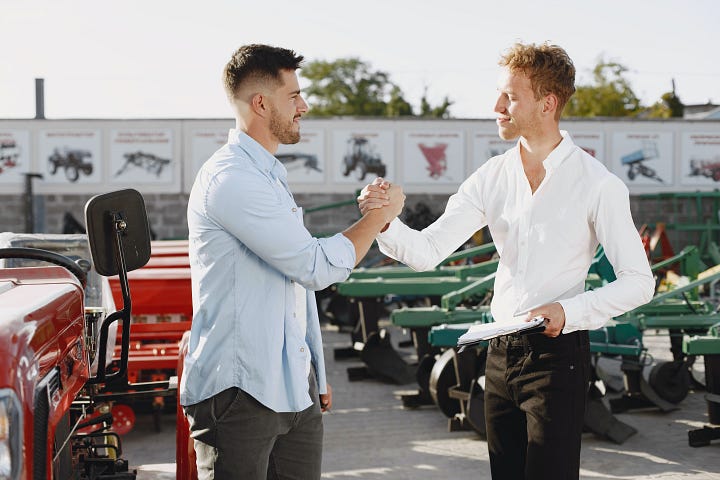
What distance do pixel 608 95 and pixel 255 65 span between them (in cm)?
3864

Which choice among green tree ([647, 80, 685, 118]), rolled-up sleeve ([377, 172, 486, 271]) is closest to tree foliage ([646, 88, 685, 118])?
green tree ([647, 80, 685, 118])

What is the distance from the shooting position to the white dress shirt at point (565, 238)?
108 inches

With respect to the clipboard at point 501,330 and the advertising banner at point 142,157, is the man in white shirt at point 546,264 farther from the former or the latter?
the advertising banner at point 142,157

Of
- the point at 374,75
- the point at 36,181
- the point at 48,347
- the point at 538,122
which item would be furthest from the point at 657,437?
the point at 374,75

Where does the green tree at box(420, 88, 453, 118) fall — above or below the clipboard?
above

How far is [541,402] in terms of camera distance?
2.79 meters

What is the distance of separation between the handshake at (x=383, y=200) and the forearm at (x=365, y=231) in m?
0.01

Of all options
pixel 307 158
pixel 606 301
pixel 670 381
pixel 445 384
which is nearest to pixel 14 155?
pixel 307 158

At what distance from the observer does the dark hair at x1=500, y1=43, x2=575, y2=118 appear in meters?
2.88

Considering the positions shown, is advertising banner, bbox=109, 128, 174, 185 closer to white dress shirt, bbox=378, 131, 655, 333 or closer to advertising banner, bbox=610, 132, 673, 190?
advertising banner, bbox=610, 132, 673, 190

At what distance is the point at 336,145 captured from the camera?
56.7ft

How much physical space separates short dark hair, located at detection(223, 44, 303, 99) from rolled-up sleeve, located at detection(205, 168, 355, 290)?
305 mm

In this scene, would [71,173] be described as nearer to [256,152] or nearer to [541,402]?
[256,152]

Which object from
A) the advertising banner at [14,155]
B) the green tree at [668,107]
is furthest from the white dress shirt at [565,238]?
the green tree at [668,107]
